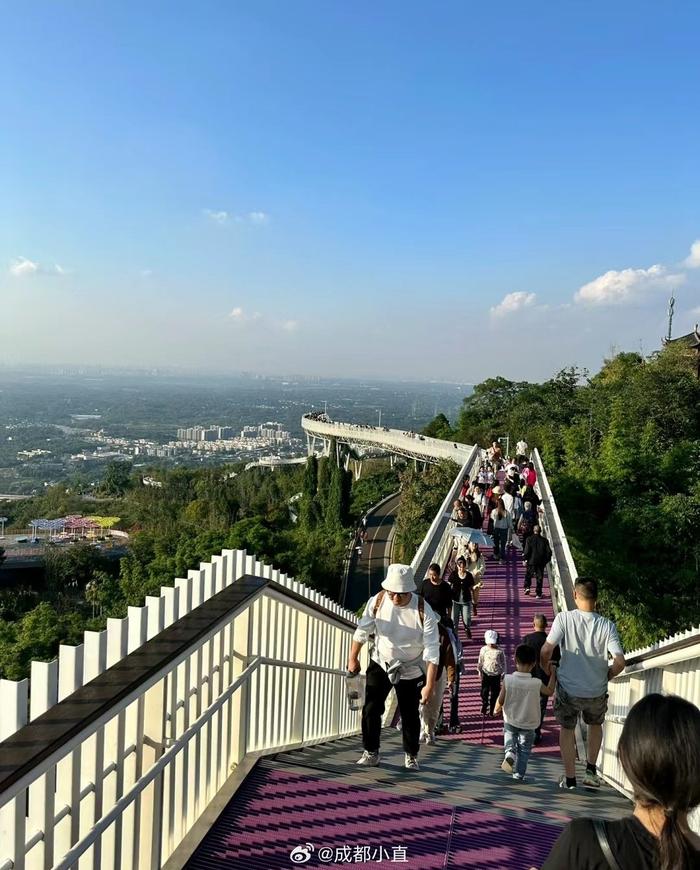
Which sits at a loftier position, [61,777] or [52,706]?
[52,706]

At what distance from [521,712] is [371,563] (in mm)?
41383

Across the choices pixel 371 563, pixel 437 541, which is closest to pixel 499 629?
pixel 437 541

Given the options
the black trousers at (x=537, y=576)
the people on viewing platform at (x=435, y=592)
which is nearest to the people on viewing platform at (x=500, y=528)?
the black trousers at (x=537, y=576)

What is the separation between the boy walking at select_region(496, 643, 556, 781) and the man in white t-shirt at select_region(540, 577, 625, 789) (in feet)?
0.78

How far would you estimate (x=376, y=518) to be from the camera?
57000 millimetres

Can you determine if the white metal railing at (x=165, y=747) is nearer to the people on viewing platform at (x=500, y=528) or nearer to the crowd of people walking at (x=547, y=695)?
the crowd of people walking at (x=547, y=695)

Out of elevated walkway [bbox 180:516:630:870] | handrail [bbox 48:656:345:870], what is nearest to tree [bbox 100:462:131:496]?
elevated walkway [bbox 180:516:630:870]

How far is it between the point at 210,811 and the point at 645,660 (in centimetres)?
288

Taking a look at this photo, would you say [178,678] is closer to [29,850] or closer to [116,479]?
[29,850]

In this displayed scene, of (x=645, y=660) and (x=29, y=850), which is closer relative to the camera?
(x=29, y=850)

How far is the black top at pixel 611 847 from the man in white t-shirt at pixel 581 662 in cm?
302

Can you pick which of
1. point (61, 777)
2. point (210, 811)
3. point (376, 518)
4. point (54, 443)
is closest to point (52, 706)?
point (61, 777)

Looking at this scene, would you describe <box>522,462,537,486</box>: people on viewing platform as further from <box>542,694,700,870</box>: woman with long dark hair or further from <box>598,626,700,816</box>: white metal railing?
<box>542,694,700,870</box>: woman with long dark hair

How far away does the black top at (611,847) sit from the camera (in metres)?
1.56
